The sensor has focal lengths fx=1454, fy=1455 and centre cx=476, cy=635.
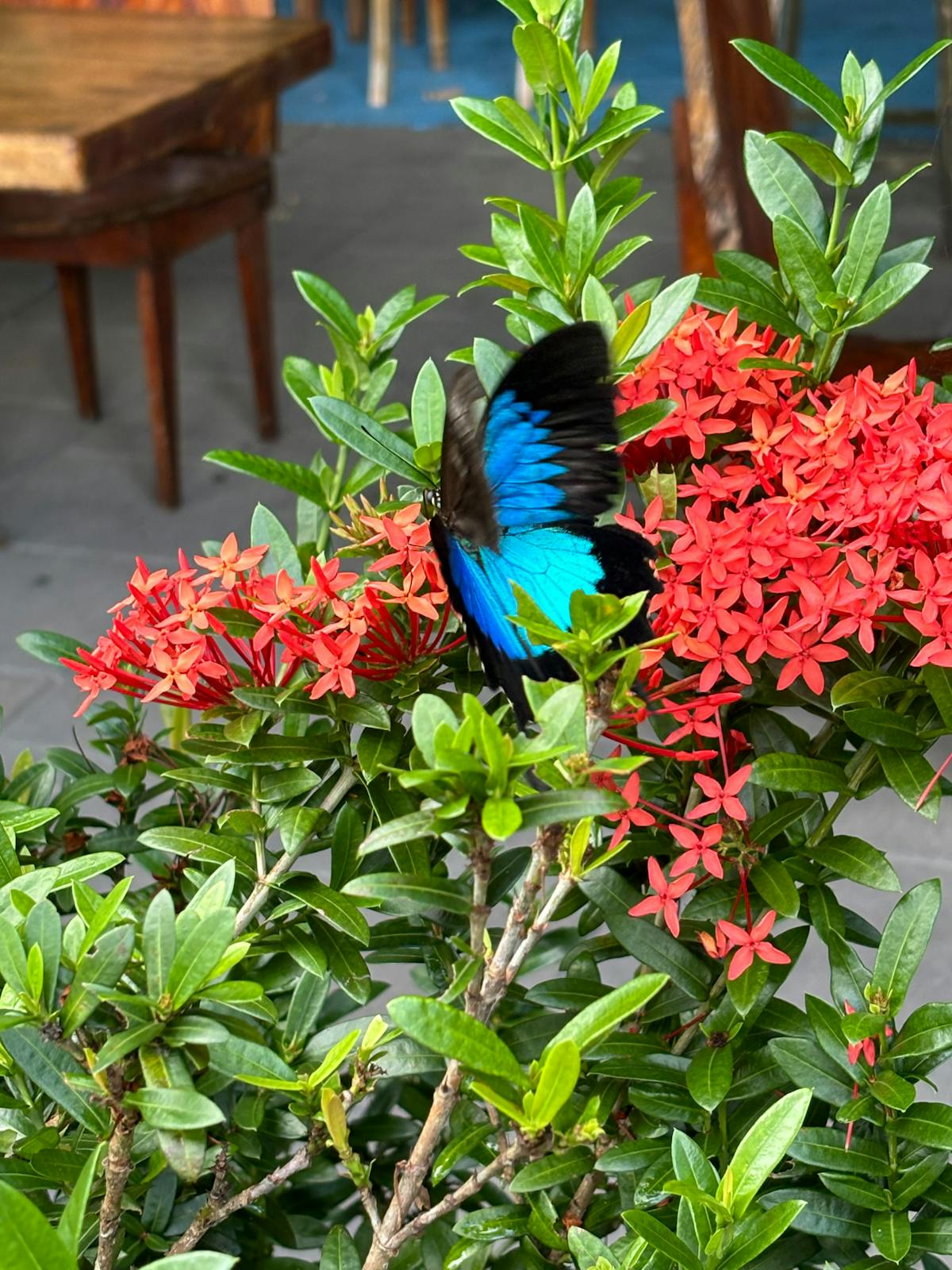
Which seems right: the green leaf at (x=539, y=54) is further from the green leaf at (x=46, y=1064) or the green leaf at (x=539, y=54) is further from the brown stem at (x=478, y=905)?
the green leaf at (x=46, y=1064)

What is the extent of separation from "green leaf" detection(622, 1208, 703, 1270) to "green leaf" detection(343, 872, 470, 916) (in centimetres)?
13

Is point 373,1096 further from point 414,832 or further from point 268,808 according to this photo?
point 414,832

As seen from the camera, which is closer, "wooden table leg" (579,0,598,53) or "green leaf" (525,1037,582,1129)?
"green leaf" (525,1037,582,1129)

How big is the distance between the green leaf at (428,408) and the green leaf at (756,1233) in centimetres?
39

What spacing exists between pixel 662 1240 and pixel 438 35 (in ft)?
17.9

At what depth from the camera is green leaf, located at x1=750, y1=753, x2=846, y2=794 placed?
2.06 ft

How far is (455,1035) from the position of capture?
0.48 meters

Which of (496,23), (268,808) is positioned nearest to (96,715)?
(268,808)

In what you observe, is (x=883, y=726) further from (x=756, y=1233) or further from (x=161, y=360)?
(x=161, y=360)

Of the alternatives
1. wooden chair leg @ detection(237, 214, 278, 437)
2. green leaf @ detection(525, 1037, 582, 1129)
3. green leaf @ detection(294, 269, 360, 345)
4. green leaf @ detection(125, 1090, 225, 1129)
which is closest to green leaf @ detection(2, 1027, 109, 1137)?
green leaf @ detection(125, 1090, 225, 1129)

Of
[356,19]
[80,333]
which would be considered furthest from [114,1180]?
[356,19]

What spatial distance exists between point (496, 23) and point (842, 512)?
5.96 metres

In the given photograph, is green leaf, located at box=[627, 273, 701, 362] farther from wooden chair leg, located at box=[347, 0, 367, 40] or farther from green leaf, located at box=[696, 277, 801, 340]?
wooden chair leg, located at box=[347, 0, 367, 40]

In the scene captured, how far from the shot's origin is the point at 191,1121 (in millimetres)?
496
